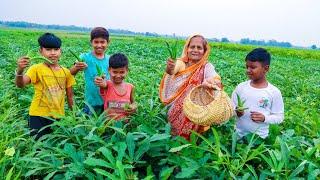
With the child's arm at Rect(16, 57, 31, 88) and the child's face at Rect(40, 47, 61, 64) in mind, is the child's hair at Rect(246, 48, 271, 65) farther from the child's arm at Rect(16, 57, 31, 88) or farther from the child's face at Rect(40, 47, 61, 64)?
the child's arm at Rect(16, 57, 31, 88)

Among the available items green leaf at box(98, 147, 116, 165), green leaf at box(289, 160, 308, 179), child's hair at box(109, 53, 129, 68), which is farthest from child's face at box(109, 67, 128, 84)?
green leaf at box(289, 160, 308, 179)

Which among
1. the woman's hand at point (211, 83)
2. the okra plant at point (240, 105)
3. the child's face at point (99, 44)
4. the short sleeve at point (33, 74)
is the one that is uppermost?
the child's face at point (99, 44)

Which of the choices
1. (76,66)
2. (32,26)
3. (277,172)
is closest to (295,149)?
(277,172)

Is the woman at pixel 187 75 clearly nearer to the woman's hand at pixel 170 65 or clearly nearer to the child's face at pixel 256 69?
the woman's hand at pixel 170 65

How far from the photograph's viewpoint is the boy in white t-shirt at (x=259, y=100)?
3279 millimetres

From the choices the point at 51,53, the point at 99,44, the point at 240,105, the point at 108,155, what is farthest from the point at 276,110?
the point at 51,53

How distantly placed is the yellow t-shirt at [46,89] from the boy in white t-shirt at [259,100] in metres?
1.55

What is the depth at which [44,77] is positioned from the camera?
3613 millimetres

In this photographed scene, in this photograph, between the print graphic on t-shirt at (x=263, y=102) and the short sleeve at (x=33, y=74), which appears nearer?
the print graphic on t-shirt at (x=263, y=102)

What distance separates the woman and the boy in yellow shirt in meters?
0.99

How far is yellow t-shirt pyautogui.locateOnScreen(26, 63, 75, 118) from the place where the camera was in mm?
3613

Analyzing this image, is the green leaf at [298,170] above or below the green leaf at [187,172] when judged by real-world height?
above

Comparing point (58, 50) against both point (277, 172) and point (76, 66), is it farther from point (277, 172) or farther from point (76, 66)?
point (277, 172)

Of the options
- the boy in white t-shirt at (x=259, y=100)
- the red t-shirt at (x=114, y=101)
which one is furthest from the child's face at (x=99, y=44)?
the boy in white t-shirt at (x=259, y=100)
